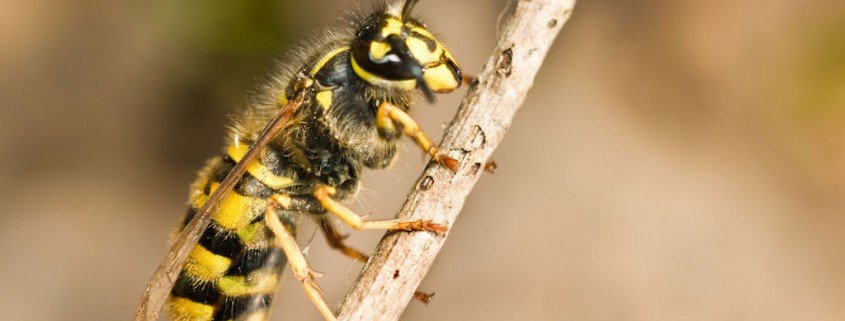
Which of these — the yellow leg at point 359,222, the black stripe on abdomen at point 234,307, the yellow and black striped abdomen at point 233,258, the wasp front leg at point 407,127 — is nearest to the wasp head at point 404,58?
the wasp front leg at point 407,127

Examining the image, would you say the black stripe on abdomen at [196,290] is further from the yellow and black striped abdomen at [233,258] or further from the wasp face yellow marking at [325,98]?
the wasp face yellow marking at [325,98]

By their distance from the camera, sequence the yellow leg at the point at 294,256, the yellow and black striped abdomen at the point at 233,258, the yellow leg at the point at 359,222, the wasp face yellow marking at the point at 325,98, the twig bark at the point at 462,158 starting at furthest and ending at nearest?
1. the yellow and black striped abdomen at the point at 233,258
2. the wasp face yellow marking at the point at 325,98
3. the yellow leg at the point at 294,256
4. the yellow leg at the point at 359,222
5. the twig bark at the point at 462,158

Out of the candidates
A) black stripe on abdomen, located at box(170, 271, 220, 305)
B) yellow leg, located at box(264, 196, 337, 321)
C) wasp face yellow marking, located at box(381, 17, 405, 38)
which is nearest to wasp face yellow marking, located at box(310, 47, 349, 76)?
wasp face yellow marking, located at box(381, 17, 405, 38)

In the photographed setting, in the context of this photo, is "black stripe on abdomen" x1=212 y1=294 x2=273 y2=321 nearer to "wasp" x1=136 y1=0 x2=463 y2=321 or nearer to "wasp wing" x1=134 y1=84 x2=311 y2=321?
"wasp" x1=136 y1=0 x2=463 y2=321

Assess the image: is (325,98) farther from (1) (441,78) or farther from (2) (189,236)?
(2) (189,236)

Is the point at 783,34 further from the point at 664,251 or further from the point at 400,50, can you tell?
the point at 400,50

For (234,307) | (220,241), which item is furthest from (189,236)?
(234,307)

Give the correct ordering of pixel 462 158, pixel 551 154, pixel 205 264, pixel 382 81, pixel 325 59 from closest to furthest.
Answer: pixel 462 158 < pixel 382 81 < pixel 325 59 < pixel 205 264 < pixel 551 154
